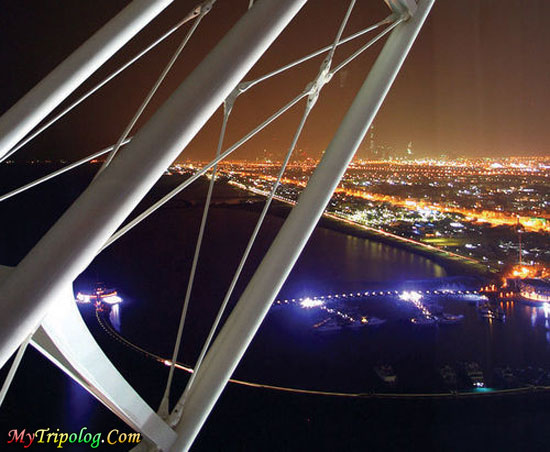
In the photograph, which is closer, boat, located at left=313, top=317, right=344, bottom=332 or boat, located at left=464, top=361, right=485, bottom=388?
boat, located at left=464, top=361, right=485, bottom=388

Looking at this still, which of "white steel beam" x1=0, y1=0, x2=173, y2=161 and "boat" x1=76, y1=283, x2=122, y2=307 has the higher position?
"boat" x1=76, y1=283, x2=122, y2=307

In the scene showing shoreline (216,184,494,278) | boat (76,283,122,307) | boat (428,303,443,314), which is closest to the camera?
boat (428,303,443,314)

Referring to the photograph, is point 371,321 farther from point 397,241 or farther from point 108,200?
point 108,200

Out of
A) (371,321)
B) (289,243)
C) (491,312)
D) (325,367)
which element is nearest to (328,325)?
(371,321)

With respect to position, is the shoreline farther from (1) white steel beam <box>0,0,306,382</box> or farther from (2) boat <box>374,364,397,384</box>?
(1) white steel beam <box>0,0,306,382</box>

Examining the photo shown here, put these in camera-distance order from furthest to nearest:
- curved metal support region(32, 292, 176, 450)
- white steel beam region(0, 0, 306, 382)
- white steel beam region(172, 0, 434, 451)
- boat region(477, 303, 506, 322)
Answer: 1. boat region(477, 303, 506, 322)
2. white steel beam region(172, 0, 434, 451)
3. curved metal support region(32, 292, 176, 450)
4. white steel beam region(0, 0, 306, 382)

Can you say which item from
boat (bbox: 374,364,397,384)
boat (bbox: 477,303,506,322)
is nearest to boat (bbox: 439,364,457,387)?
boat (bbox: 374,364,397,384)

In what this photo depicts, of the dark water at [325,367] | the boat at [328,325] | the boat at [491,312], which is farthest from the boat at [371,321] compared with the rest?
the boat at [491,312]
